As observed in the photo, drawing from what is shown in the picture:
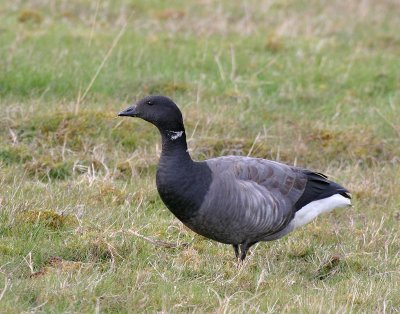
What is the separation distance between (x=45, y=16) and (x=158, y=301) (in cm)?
796

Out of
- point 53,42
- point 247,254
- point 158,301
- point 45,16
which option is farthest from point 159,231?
point 45,16

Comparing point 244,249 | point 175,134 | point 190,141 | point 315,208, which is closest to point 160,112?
point 175,134

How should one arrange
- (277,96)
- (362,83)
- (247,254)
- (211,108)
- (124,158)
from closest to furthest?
1. (247,254)
2. (124,158)
3. (211,108)
4. (277,96)
5. (362,83)

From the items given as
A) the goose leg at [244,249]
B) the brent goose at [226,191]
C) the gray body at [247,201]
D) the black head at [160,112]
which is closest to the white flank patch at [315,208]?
the brent goose at [226,191]

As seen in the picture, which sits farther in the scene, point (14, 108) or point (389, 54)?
point (389, 54)

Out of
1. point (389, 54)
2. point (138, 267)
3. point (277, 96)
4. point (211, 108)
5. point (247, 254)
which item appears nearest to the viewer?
point (138, 267)

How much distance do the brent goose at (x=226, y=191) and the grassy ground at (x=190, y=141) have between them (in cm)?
25

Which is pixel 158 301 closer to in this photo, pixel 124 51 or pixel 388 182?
pixel 388 182

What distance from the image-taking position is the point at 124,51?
11141 millimetres

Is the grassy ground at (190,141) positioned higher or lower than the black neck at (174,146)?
lower

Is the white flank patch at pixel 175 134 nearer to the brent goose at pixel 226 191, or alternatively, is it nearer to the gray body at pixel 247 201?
the brent goose at pixel 226 191

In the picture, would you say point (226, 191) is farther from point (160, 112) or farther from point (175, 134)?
point (160, 112)

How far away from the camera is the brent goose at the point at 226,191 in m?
6.25

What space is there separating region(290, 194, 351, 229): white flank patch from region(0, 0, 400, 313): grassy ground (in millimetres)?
220
